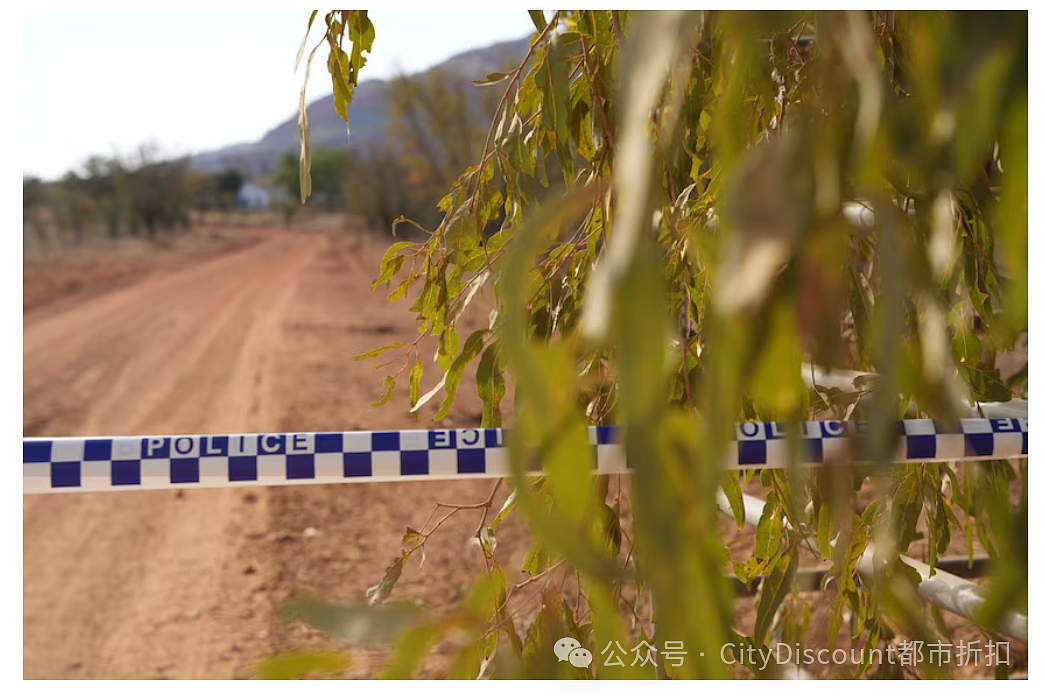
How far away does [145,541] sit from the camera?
4.19 metres

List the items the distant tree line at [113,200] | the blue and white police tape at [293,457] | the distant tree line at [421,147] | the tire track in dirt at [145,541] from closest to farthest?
the blue and white police tape at [293,457] → the tire track in dirt at [145,541] → the distant tree line at [421,147] → the distant tree line at [113,200]

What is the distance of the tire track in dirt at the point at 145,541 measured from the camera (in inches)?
125

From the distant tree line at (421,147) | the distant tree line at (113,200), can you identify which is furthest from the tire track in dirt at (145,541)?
the distant tree line at (113,200)

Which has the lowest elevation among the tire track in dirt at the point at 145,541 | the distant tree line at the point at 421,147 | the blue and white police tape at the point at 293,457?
the tire track in dirt at the point at 145,541

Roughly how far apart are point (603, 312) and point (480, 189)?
0.96m

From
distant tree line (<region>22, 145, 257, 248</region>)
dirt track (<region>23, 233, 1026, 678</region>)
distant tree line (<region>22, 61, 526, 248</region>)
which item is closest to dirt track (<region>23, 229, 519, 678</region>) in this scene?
dirt track (<region>23, 233, 1026, 678</region>)

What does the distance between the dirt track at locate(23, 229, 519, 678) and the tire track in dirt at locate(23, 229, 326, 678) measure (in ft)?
0.03

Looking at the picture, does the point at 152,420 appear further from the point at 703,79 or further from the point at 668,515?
the point at 668,515

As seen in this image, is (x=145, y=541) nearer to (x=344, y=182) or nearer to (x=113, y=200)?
(x=344, y=182)

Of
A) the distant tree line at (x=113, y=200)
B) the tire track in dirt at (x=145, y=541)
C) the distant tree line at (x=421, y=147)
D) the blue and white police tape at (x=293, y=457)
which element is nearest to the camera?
the blue and white police tape at (x=293, y=457)

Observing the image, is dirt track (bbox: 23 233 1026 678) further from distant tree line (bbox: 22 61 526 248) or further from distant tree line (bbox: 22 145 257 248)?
distant tree line (bbox: 22 145 257 248)

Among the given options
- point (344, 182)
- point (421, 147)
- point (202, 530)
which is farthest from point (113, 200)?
point (202, 530)

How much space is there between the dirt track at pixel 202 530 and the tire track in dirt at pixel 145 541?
0.01 metres

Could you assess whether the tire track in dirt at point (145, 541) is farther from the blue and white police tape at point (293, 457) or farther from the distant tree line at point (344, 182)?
the distant tree line at point (344, 182)
